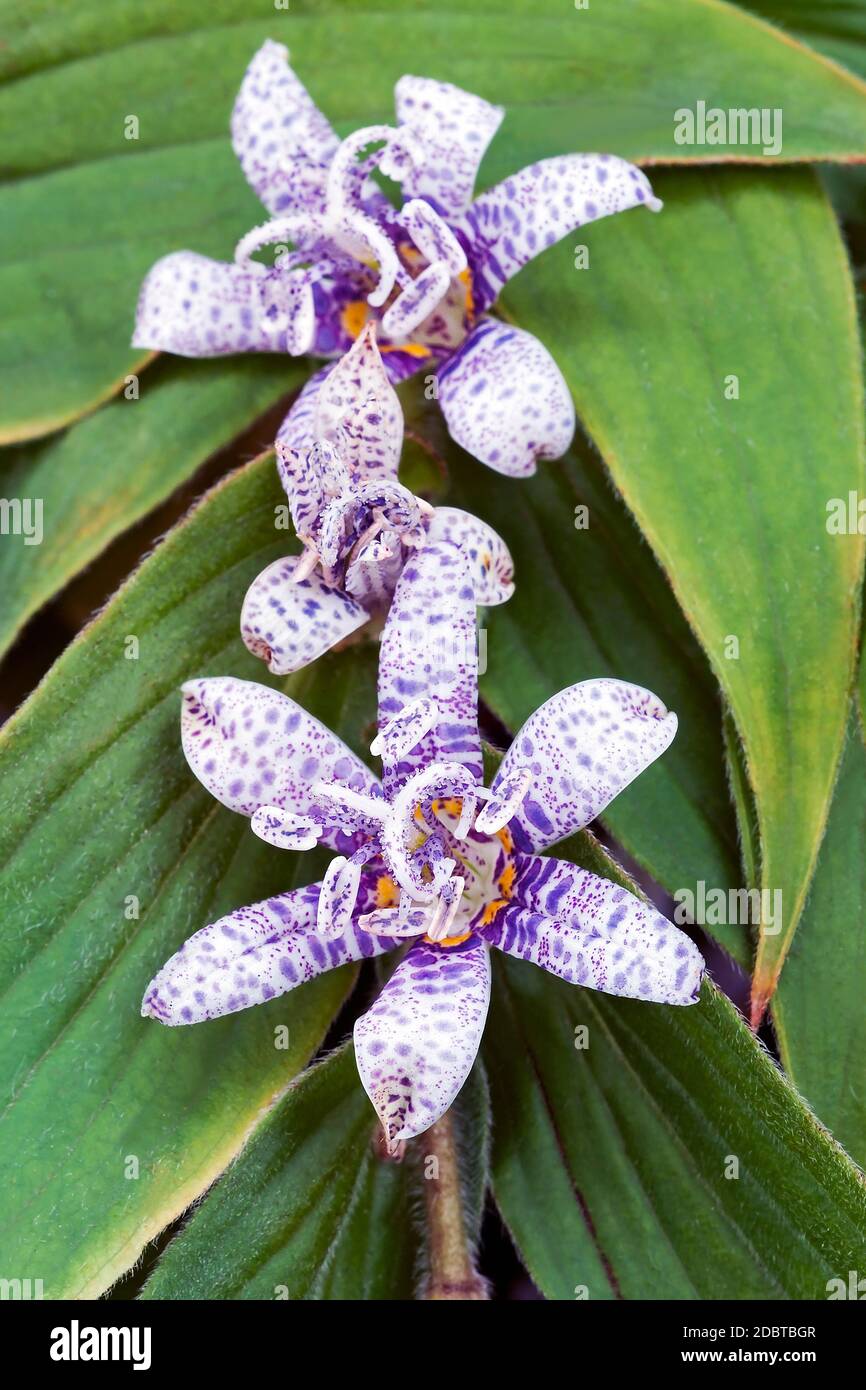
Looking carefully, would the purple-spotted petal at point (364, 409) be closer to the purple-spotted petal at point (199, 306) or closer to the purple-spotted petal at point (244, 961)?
the purple-spotted petal at point (199, 306)

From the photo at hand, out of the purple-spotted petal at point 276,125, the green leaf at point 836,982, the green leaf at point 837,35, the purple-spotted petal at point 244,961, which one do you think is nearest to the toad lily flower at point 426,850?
the purple-spotted petal at point 244,961

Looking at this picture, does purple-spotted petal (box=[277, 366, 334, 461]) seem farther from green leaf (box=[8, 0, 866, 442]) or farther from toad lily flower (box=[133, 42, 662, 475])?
green leaf (box=[8, 0, 866, 442])

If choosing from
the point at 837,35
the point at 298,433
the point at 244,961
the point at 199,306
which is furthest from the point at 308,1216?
the point at 837,35

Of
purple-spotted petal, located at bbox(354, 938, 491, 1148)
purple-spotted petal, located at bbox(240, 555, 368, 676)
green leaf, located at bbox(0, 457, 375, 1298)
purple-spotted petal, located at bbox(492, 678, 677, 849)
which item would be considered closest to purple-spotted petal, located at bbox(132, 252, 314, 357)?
green leaf, located at bbox(0, 457, 375, 1298)

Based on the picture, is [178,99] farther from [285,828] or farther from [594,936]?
[594,936]

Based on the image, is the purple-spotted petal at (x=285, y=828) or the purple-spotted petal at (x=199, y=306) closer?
the purple-spotted petal at (x=285, y=828)
